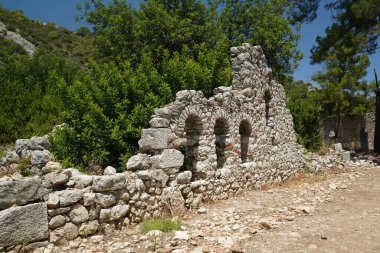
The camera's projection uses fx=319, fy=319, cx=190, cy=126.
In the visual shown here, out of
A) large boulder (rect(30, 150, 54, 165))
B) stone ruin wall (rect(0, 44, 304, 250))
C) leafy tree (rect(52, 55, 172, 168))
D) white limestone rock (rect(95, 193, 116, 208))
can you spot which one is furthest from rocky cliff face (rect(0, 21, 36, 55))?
white limestone rock (rect(95, 193, 116, 208))

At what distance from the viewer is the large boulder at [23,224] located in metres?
4.21

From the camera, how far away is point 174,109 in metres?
6.79

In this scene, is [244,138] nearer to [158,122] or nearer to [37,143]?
[158,122]

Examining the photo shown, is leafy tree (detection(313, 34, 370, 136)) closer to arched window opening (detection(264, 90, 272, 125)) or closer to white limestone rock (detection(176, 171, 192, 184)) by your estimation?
arched window opening (detection(264, 90, 272, 125))

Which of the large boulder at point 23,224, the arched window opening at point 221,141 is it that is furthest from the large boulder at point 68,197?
the arched window opening at point 221,141

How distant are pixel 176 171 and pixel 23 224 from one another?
3110mm

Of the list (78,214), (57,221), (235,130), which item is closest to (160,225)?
(78,214)

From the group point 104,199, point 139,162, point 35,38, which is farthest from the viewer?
point 35,38

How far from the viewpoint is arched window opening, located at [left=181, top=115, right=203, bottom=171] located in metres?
7.48

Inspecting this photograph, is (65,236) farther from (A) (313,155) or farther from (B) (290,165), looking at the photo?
(A) (313,155)

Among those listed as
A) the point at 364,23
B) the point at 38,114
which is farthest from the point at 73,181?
the point at 364,23

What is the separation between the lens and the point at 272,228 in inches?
223

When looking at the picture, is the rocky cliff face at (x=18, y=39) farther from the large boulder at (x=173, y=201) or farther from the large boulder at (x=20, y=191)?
the large boulder at (x=20, y=191)

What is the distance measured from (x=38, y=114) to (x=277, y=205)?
10436 millimetres
